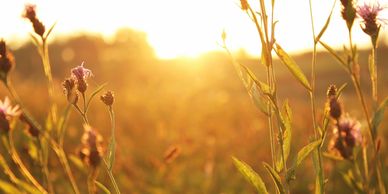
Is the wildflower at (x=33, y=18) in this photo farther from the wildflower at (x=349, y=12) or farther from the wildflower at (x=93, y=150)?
the wildflower at (x=349, y=12)

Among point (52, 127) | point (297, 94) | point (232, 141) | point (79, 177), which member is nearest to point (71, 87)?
point (52, 127)

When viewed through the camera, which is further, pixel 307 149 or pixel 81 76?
pixel 81 76

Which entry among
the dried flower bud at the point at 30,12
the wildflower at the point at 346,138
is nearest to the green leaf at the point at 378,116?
the wildflower at the point at 346,138

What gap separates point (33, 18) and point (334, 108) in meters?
1.02

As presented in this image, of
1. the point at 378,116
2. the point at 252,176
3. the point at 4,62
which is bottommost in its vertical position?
the point at 252,176

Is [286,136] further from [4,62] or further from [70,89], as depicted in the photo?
[4,62]

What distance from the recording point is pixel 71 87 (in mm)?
1598

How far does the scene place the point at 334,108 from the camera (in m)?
1.55

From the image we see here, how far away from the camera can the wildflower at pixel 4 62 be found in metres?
1.56

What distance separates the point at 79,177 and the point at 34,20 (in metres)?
2.38

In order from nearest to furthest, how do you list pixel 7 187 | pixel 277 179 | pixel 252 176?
pixel 7 187
pixel 277 179
pixel 252 176

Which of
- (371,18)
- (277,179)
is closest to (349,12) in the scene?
(371,18)

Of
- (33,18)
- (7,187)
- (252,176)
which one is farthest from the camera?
(33,18)

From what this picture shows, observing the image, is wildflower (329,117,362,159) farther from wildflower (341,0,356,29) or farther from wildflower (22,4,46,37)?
wildflower (22,4,46,37)
